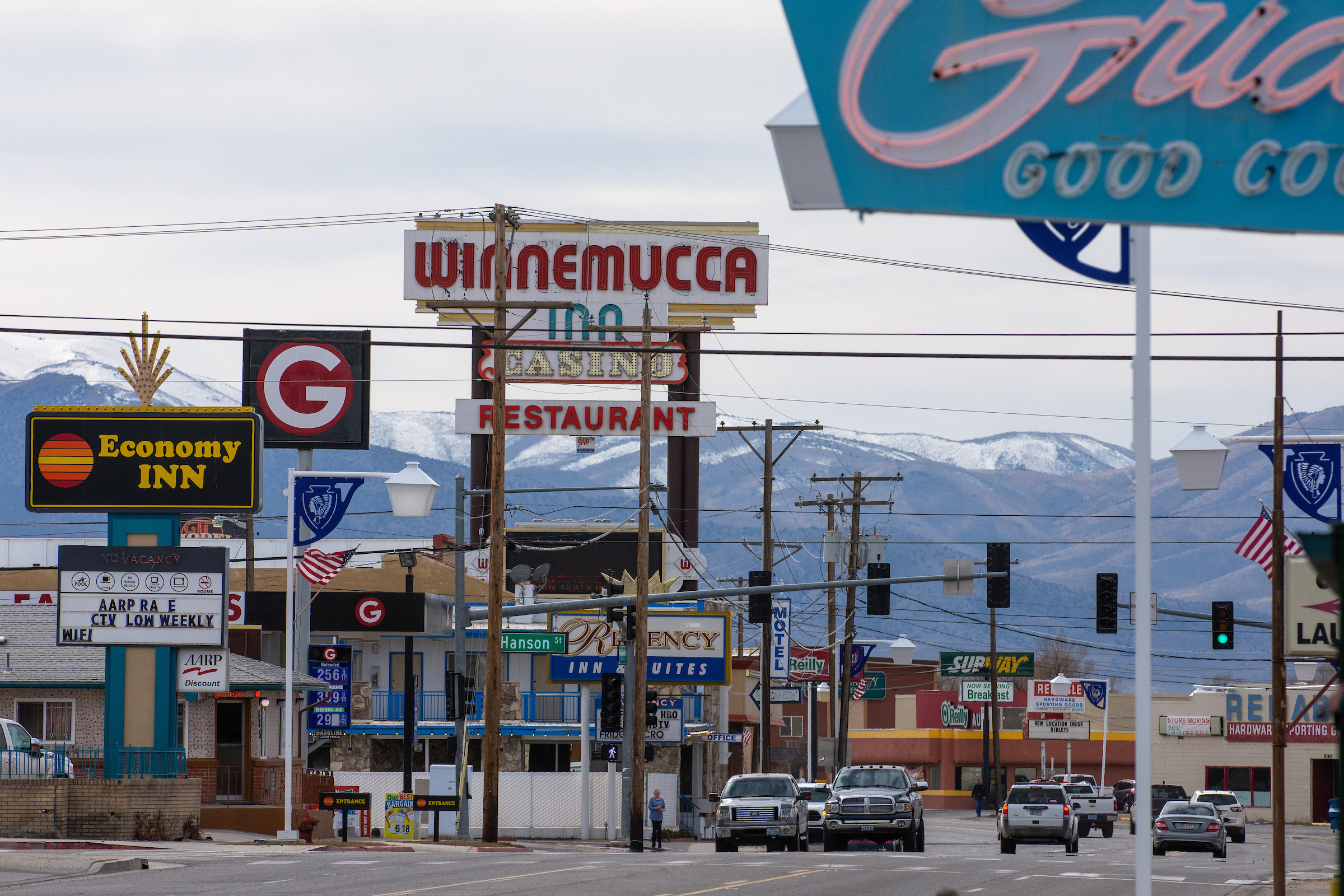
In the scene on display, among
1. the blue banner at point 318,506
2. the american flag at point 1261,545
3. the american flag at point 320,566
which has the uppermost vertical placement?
the blue banner at point 318,506

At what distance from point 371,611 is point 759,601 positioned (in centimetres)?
1795

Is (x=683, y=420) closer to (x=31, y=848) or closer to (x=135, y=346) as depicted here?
(x=135, y=346)

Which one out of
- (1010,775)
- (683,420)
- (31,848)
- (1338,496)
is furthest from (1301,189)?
(1010,775)

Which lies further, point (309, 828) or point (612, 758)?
point (612, 758)

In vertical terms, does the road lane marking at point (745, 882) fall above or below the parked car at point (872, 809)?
above

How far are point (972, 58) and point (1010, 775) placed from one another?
328 ft

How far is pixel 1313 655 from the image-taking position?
85.7ft

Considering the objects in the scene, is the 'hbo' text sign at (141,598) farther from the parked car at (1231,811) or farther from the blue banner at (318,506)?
the parked car at (1231,811)

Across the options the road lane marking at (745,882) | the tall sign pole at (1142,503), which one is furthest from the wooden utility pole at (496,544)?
the tall sign pole at (1142,503)

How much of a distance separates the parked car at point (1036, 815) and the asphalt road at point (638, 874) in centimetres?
242

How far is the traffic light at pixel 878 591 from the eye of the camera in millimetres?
40719

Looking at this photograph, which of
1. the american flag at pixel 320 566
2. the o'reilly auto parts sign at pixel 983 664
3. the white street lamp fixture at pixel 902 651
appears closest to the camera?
the american flag at pixel 320 566

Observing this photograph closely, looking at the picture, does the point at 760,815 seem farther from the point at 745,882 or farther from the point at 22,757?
the point at 22,757

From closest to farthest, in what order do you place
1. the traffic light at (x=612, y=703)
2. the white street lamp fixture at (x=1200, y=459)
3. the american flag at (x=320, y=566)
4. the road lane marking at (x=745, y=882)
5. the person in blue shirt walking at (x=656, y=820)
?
the road lane marking at (x=745, y=882), the white street lamp fixture at (x=1200, y=459), the american flag at (x=320, y=566), the traffic light at (x=612, y=703), the person in blue shirt walking at (x=656, y=820)
